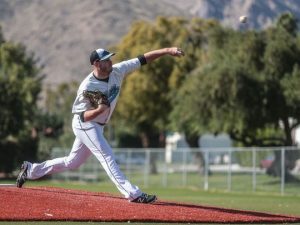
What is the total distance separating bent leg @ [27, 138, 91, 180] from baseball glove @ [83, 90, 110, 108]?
0.83 meters

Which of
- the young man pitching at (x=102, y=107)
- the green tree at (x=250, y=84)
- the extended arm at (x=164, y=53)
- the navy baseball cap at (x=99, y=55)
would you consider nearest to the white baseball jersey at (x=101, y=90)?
the young man pitching at (x=102, y=107)

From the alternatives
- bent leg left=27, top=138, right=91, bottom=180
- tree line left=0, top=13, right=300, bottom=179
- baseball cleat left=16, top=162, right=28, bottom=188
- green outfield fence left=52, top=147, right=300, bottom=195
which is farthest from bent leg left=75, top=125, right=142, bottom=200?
tree line left=0, top=13, right=300, bottom=179

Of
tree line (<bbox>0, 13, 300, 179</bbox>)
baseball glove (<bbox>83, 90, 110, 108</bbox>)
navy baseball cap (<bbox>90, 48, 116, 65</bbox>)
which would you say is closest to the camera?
baseball glove (<bbox>83, 90, 110, 108</bbox>)

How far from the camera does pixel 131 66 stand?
1312cm

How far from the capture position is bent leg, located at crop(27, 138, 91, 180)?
13258mm

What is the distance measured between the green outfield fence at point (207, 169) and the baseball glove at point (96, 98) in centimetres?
2016

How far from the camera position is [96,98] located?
12.5 m

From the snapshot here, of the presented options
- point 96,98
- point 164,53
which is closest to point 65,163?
point 96,98

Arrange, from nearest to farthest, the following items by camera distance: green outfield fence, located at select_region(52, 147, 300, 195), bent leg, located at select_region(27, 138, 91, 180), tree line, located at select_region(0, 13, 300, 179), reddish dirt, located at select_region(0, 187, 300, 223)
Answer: reddish dirt, located at select_region(0, 187, 300, 223) < bent leg, located at select_region(27, 138, 91, 180) < green outfield fence, located at select_region(52, 147, 300, 195) < tree line, located at select_region(0, 13, 300, 179)

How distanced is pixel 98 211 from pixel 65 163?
1.68m

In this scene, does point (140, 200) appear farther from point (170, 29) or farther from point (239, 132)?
point (170, 29)

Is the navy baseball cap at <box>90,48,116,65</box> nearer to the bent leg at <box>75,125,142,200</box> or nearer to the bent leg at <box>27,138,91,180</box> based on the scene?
the bent leg at <box>75,125,142,200</box>

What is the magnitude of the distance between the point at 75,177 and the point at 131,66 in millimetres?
37549

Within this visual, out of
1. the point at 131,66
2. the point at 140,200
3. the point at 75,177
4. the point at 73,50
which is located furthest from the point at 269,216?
the point at 73,50
